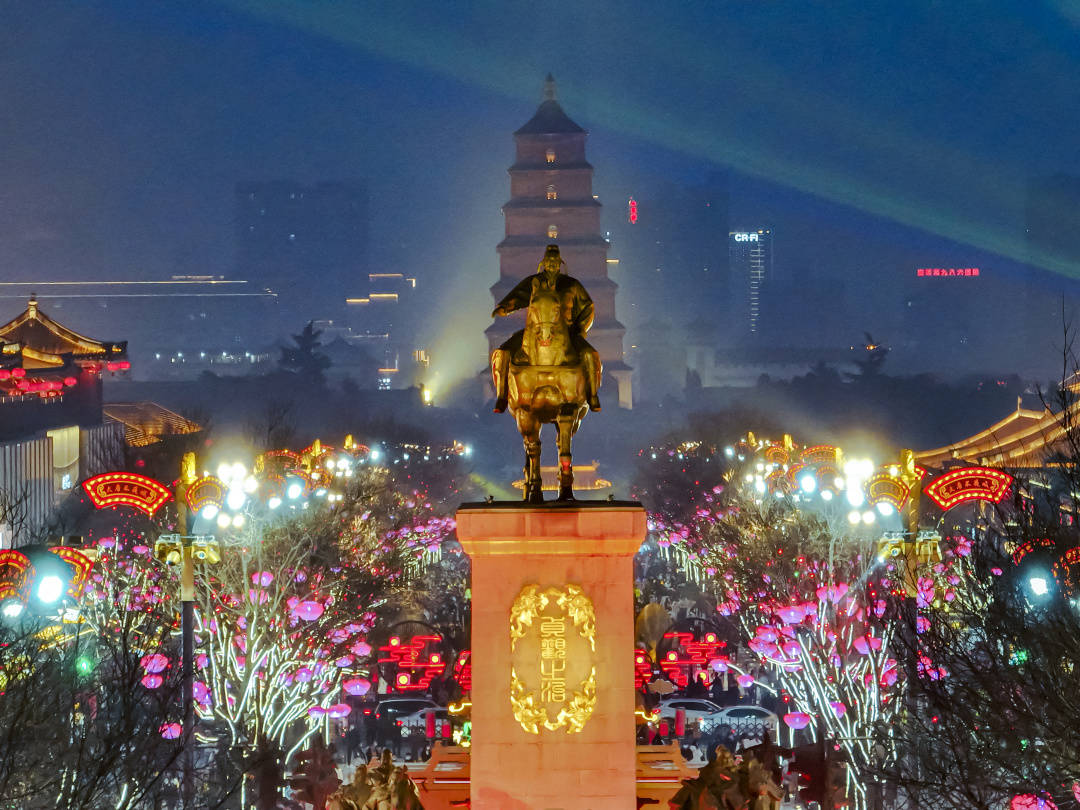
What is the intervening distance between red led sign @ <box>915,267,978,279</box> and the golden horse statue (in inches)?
6428

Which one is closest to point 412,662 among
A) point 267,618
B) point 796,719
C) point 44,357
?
point 267,618

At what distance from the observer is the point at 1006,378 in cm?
12375

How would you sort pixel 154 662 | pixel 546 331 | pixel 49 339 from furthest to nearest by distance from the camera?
pixel 49 339
pixel 154 662
pixel 546 331

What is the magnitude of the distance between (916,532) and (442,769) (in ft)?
23.0

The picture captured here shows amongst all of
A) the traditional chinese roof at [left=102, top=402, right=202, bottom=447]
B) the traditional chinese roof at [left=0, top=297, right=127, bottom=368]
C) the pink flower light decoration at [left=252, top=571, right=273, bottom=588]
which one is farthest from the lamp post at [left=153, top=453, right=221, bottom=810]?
the traditional chinese roof at [left=0, top=297, right=127, bottom=368]

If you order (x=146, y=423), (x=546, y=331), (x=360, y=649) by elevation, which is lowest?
(x=360, y=649)

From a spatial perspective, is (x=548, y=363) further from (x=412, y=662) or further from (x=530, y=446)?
(x=412, y=662)

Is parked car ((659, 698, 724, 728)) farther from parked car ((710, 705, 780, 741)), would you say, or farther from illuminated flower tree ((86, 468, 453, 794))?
illuminated flower tree ((86, 468, 453, 794))

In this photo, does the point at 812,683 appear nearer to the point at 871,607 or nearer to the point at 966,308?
the point at 871,607

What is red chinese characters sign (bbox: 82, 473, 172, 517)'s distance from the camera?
1844 cm

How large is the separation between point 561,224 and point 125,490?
88.7m

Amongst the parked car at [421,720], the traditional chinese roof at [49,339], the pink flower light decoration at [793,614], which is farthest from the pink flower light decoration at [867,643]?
the traditional chinese roof at [49,339]

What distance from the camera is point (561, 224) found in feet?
347

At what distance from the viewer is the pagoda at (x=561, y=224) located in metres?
105
